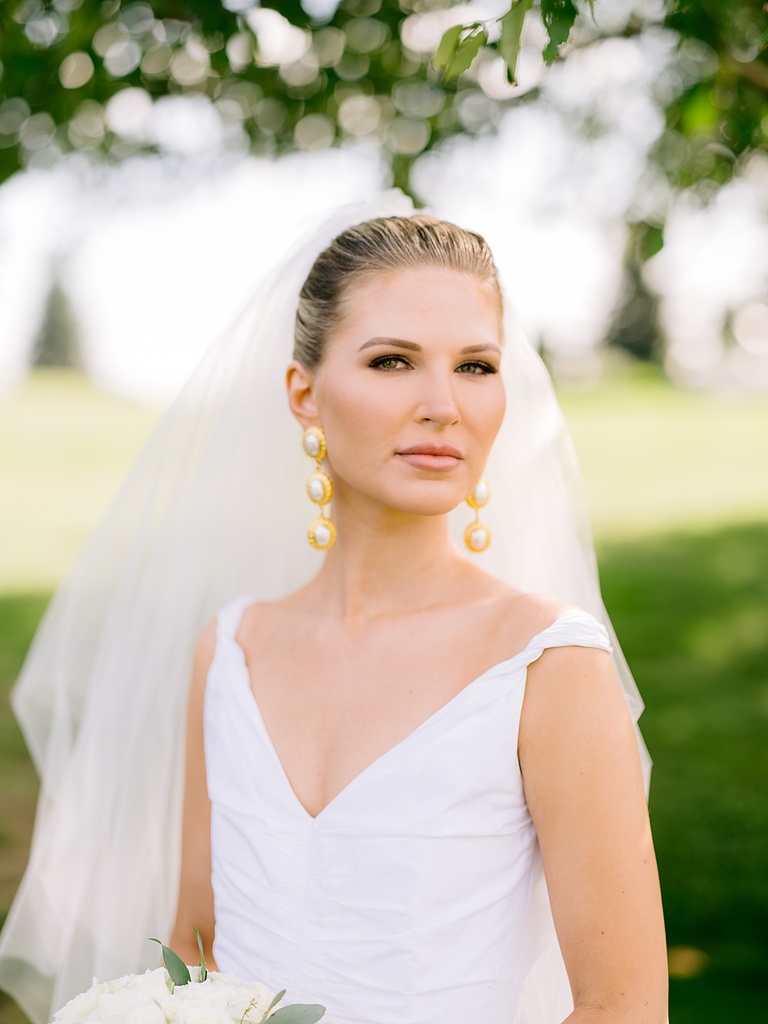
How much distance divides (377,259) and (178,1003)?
Result: 1603 millimetres

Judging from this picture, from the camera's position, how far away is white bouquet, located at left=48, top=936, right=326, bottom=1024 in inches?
63.6

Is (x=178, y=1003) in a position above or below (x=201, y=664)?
below

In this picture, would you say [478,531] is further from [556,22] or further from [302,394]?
[556,22]

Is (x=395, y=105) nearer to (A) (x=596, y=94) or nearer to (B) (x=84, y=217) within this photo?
(A) (x=596, y=94)

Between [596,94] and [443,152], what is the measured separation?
78 cm

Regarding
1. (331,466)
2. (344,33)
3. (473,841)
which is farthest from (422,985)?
(344,33)

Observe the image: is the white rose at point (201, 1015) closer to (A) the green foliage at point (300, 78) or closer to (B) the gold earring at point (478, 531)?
(B) the gold earring at point (478, 531)

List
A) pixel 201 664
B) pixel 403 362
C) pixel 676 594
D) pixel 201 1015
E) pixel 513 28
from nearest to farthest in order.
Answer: pixel 201 1015, pixel 513 28, pixel 403 362, pixel 201 664, pixel 676 594

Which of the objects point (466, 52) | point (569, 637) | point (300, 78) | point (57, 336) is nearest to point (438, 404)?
point (569, 637)

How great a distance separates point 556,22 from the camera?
1.97 metres

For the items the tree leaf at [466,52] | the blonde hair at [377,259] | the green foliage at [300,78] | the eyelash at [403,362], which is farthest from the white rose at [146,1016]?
the green foliage at [300,78]

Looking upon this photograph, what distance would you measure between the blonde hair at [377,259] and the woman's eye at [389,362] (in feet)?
0.57

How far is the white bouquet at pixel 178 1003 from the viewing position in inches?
63.6

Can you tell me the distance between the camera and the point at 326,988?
88.6 inches
